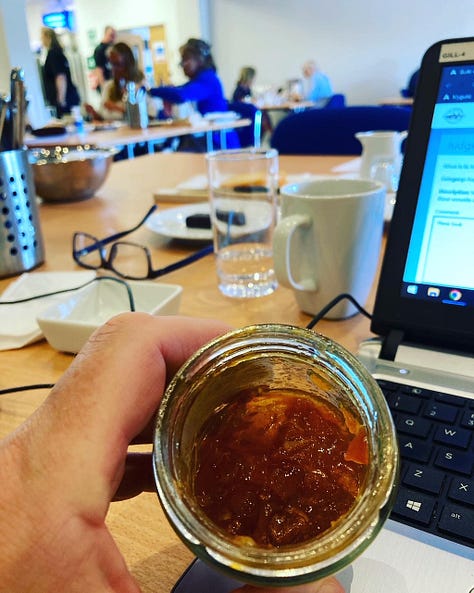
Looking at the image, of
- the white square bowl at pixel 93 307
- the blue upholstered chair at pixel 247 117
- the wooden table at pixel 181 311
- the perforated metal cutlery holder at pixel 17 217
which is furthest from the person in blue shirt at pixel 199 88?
the white square bowl at pixel 93 307

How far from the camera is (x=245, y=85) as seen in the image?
18.2 ft

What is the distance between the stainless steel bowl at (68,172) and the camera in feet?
3.75

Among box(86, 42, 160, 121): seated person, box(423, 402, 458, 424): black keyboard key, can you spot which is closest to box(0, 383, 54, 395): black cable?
box(423, 402, 458, 424): black keyboard key

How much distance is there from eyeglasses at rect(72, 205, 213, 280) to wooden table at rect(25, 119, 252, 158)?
178cm

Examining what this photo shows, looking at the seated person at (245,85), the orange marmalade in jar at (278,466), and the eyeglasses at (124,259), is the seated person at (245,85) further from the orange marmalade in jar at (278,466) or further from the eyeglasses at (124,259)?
the orange marmalade in jar at (278,466)

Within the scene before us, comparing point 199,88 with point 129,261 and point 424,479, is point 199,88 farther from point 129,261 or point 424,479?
point 424,479

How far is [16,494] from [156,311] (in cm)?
31

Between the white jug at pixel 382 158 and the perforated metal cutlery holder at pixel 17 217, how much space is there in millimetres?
597

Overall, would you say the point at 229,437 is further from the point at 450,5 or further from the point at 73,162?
the point at 450,5

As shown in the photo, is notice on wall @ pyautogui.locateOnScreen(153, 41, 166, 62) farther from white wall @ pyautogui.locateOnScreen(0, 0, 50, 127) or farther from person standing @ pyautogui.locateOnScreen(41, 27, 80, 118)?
white wall @ pyautogui.locateOnScreen(0, 0, 50, 127)

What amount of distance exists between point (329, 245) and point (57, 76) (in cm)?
550

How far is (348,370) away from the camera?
261mm

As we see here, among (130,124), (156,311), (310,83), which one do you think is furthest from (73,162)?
(310,83)

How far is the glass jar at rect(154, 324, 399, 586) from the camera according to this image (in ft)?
0.65
